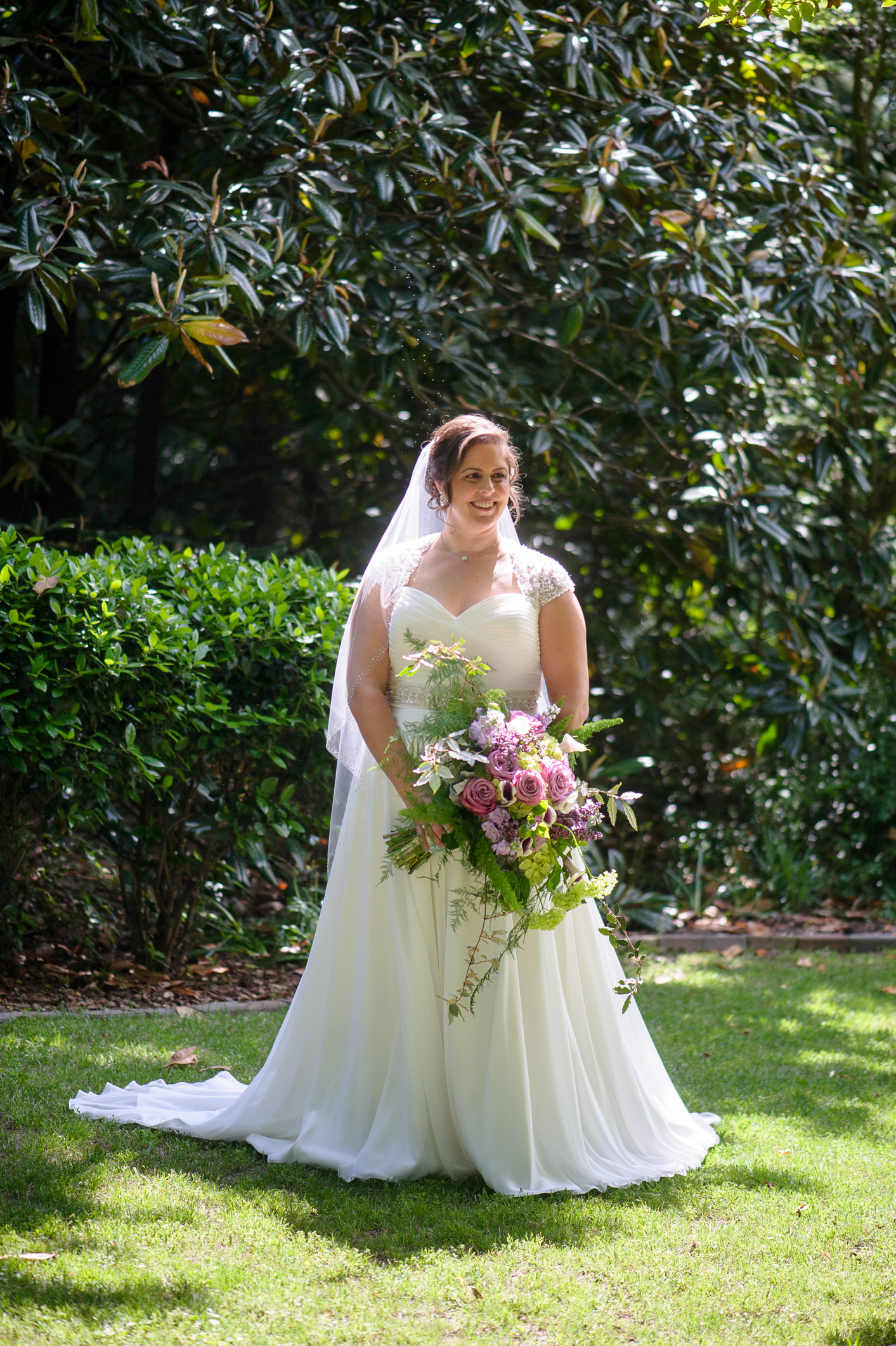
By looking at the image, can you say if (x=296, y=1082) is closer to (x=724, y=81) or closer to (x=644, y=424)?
(x=644, y=424)

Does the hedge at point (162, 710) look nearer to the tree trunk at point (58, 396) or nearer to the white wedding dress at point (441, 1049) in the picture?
the white wedding dress at point (441, 1049)

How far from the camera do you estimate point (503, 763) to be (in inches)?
128

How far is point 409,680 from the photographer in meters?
3.69

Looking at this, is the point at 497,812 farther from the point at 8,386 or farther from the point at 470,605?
the point at 8,386

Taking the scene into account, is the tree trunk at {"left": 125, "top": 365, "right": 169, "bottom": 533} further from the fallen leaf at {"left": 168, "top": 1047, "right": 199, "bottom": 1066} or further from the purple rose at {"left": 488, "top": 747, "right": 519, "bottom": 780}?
the purple rose at {"left": 488, "top": 747, "right": 519, "bottom": 780}

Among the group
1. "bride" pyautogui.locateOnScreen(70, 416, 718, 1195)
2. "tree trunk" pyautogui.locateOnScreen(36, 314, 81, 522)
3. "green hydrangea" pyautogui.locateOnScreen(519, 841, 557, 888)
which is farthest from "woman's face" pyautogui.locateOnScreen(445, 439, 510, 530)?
"tree trunk" pyautogui.locateOnScreen(36, 314, 81, 522)

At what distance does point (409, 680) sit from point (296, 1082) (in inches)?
52.0

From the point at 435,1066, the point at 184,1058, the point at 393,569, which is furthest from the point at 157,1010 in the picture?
the point at 393,569

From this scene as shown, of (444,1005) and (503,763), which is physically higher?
(503,763)

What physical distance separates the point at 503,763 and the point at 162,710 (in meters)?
2.15

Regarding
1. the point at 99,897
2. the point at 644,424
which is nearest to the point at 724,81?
the point at 644,424

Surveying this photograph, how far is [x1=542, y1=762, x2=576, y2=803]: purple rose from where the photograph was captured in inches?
128

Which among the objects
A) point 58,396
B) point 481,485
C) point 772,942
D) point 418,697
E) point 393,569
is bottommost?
point 772,942

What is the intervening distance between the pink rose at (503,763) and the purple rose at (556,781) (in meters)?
0.09
